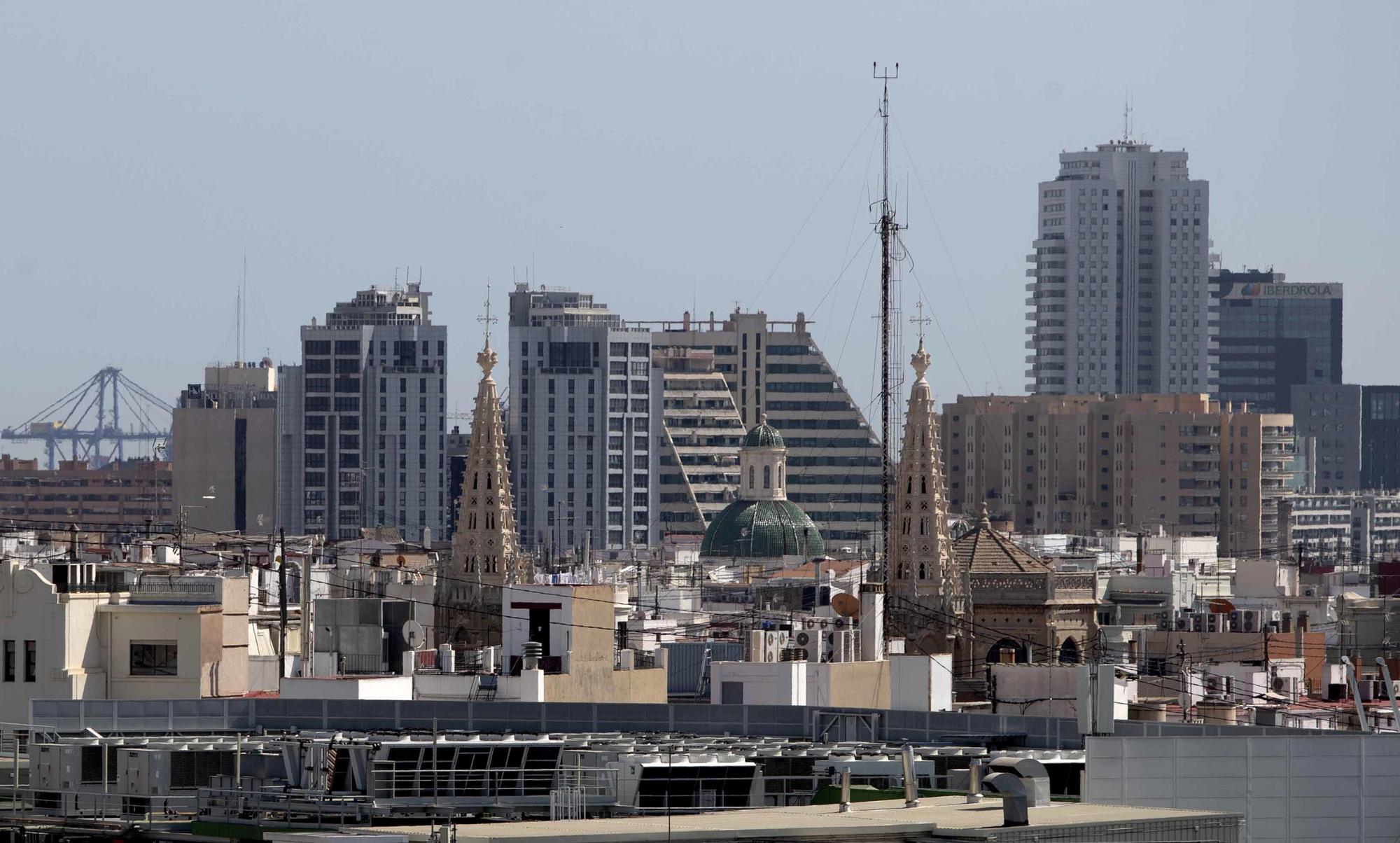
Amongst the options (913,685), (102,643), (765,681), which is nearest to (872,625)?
(765,681)

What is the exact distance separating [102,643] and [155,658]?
1.00m

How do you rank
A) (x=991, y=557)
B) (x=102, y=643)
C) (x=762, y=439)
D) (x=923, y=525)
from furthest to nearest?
1. (x=762, y=439)
2. (x=991, y=557)
3. (x=923, y=525)
4. (x=102, y=643)

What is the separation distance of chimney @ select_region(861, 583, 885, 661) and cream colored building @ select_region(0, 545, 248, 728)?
19.1 m

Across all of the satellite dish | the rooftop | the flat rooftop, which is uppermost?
the rooftop

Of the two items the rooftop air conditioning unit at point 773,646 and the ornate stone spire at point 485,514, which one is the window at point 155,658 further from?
the ornate stone spire at point 485,514

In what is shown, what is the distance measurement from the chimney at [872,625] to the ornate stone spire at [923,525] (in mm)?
18014

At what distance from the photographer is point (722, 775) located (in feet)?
101

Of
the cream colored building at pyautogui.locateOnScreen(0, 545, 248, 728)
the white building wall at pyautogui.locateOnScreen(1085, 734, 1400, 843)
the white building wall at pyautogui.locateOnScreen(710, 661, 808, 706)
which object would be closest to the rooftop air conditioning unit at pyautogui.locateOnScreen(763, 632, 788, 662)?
the white building wall at pyautogui.locateOnScreen(710, 661, 808, 706)

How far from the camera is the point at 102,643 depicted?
51094mm

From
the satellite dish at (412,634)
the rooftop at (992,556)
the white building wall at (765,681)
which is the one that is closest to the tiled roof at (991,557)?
the rooftop at (992,556)

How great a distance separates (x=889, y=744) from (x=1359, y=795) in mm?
6924

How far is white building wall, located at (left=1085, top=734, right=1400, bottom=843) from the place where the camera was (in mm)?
29219

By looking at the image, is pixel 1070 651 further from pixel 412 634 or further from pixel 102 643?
pixel 102 643

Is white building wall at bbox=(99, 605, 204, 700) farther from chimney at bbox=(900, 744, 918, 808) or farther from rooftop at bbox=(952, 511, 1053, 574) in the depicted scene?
rooftop at bbox=(952, 511, 1053, 574)
